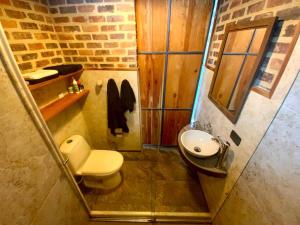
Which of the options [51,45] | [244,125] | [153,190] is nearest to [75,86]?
[51,45]

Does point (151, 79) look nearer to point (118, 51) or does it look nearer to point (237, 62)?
point (118, 51)

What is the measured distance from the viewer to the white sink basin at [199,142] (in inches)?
53.4

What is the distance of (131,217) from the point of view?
1.49m

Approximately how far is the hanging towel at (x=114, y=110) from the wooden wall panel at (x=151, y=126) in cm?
34

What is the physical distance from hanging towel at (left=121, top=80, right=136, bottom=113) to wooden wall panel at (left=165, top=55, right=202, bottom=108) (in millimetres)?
506

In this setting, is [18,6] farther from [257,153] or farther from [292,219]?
[292,219]

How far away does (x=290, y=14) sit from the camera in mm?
695

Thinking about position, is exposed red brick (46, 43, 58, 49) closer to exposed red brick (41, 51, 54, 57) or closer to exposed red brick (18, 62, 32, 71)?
exposed red brick (41, 51, 54, 57)

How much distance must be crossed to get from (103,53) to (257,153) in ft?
5.59

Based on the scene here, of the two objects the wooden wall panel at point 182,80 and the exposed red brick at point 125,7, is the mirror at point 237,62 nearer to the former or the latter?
the wooden wall panel at point 182,80

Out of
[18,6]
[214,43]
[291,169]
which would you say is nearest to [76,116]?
[18,6]

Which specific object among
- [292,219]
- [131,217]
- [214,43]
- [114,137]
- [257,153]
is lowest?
[131,217]

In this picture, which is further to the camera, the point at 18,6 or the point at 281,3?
the point at 18,6

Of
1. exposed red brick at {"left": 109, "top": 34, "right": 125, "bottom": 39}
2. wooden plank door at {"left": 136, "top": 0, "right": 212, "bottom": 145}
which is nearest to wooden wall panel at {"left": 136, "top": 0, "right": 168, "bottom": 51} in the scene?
wooden plank door at {"left": 136, "top": 0, "right": 212, "bottom": 145}
